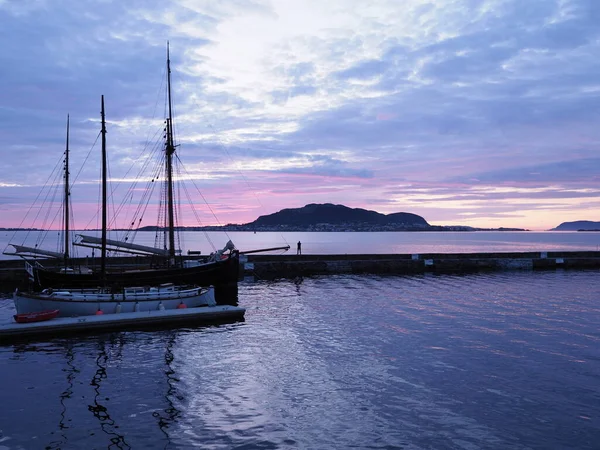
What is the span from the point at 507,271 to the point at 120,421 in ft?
176

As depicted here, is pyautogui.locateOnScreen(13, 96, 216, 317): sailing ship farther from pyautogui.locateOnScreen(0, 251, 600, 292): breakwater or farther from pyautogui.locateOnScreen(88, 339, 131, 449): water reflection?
pyautogui.locateOnScreen(0, 251, 600, 292): breakwater

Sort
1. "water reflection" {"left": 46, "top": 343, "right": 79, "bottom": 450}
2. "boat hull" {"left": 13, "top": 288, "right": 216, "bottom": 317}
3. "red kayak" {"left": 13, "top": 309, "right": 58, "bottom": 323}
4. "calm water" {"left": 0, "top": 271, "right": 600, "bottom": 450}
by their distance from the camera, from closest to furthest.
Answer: "water reflection" {"left": 46, "top": 343, "right": 79, "bottom": 450}
"calm water" {"left": 0, "top": 271, "right": 600, "bottom": 450}
"red kayak" {"left": 13, "top": 309, "right": 58, "bottom": 323}
"boat hull" {"left": 13, "top": 288, "right": 216, "bottom": 317}

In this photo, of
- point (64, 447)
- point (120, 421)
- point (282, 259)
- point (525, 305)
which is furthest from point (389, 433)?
point (282, 259)

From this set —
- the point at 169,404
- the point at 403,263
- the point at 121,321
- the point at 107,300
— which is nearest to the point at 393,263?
the point at 403,263

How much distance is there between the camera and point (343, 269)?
55188mm

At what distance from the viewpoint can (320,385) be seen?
15.0m

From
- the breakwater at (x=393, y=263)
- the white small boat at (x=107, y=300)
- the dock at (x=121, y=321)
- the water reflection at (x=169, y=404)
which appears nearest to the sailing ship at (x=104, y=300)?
the white small boat at (x=107, y=300)

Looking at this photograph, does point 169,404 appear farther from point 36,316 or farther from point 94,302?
point 94,302

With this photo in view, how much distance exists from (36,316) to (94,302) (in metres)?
3.15

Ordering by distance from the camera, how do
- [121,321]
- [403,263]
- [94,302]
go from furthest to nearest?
[403,263], [94,302], [121,321]

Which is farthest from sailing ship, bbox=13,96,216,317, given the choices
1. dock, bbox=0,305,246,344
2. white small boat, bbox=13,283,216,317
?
dock, bbox=0,305,246,344

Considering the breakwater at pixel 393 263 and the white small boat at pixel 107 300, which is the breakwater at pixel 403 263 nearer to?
the breakwater at pixel 393 263

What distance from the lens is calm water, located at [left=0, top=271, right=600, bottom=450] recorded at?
11.5 metres

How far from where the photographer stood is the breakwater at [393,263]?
5194 cm
